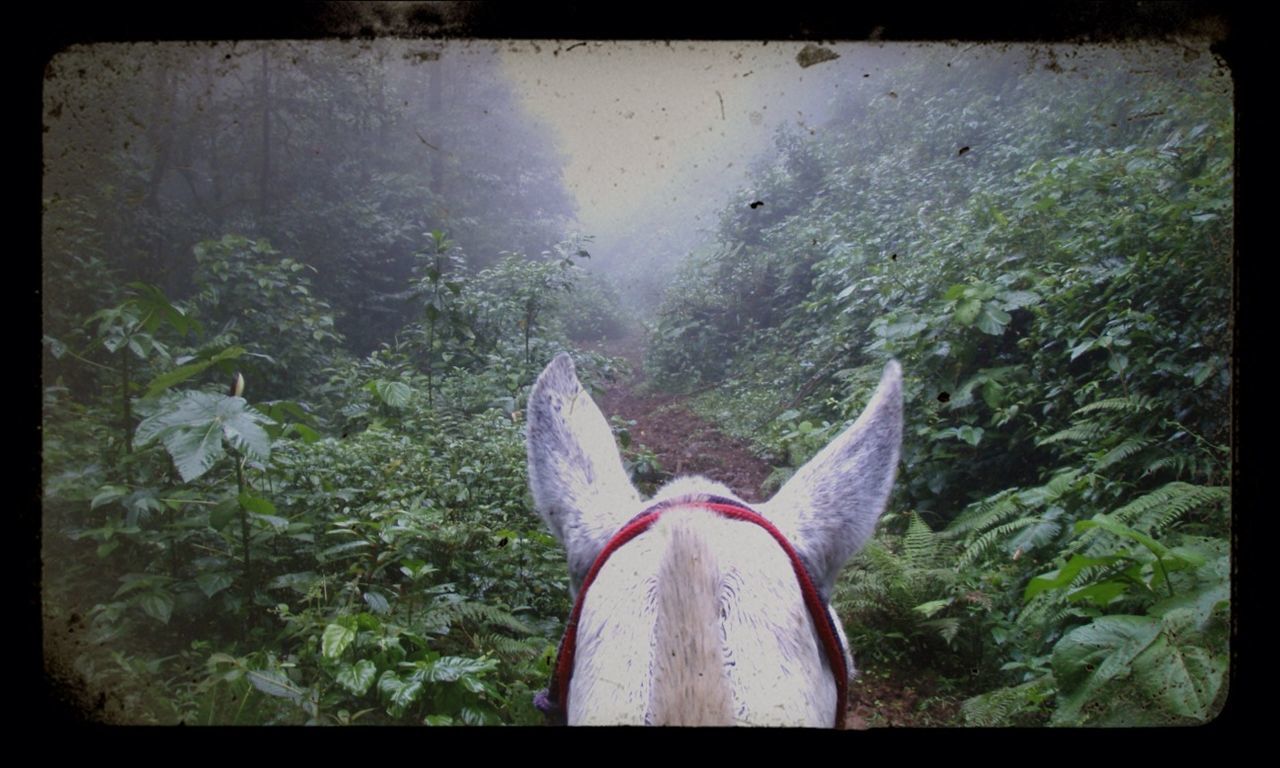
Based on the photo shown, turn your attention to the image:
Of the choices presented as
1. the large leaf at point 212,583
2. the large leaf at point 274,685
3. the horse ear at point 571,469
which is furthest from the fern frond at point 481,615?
the large leaf at point 212,583

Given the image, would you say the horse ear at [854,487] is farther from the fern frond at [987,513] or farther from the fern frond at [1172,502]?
the fern frond at [1172,502]

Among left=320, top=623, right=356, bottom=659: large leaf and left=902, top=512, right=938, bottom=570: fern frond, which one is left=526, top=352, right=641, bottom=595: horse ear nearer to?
left=320, top=623, right=356, bottom=659: large leaf

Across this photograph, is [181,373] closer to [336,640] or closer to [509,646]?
[336,640]

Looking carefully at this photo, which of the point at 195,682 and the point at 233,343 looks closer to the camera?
the point at 195,682

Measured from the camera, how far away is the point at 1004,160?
3.35ft

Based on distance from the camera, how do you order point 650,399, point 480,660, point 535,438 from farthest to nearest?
point 650,399 → point 535,438 → point 480,660

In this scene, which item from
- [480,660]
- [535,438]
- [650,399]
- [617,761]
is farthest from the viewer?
[650,399]

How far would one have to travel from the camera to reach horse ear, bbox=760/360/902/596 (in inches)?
35.4

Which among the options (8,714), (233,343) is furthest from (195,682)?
(233,343)

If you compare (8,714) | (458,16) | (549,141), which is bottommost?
(8,714)

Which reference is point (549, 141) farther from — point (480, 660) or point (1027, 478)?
point (1027, 478)

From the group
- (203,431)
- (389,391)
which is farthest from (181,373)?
(389,391)

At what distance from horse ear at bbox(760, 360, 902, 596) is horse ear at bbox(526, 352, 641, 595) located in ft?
0.79

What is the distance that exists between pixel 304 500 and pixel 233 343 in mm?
284
